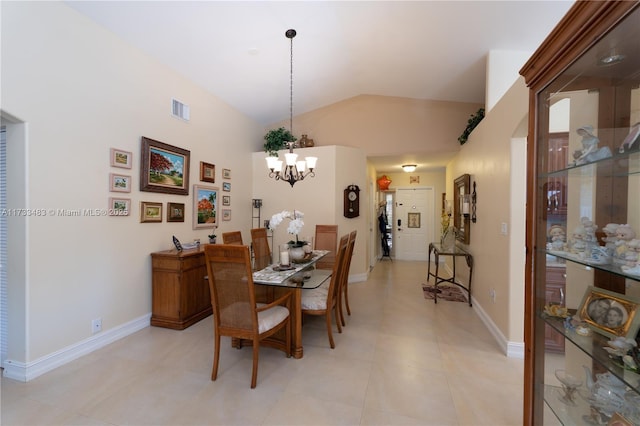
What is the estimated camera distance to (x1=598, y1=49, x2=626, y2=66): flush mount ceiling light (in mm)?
1083

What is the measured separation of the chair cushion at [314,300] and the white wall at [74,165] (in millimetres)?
1988

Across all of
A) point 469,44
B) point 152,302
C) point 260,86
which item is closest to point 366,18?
point 469,44

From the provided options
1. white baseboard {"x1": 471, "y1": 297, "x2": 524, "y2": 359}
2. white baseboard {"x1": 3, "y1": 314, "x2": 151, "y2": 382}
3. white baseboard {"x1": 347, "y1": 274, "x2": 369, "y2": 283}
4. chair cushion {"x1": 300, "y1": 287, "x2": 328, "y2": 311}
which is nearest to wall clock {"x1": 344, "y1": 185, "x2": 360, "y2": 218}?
white baseboard {"x1": 347, "y1": 274, "x2": 369, "y2": 283}

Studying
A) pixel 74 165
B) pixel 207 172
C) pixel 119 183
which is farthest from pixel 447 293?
pixel 74 165

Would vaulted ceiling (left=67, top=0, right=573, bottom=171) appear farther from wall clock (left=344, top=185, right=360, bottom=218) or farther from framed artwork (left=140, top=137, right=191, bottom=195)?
wall clock (left=344, top=185, right=360, bottom=218)

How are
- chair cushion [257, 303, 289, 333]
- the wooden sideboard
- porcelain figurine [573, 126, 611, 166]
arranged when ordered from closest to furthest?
porcelain figurine [573, 126, 611, 166] → chair cushion [257, 303, 289, 333] → the wooden sideboard

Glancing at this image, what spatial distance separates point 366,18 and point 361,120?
97.5 inches

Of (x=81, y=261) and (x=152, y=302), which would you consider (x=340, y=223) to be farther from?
(x=81, y=261)

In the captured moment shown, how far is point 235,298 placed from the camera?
2107 mm

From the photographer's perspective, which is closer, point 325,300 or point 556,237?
point 556,237

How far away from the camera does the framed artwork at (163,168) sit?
3174 mm

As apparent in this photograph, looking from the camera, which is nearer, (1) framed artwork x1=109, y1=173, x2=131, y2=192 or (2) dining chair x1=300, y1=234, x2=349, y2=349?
(2) dining chair x1=300, y1=234, x2=349, y2=349

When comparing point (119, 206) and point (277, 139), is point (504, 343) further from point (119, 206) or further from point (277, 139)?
point (277, 139)

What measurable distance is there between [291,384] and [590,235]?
2.13 metres
